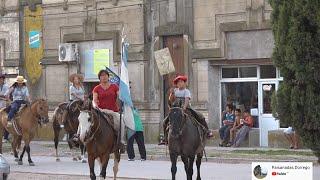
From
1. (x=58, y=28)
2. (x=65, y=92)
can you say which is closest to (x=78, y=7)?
(x=58, y=28)

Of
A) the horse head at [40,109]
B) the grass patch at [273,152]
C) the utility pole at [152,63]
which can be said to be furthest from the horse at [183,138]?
the utility pole at [152,63]

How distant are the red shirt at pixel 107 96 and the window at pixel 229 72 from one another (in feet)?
40.2

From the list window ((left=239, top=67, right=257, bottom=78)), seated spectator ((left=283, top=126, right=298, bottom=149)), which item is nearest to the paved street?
seated spectator ((left=283, top=126, right=298, bottom=149))

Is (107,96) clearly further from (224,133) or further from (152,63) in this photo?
(152,63)

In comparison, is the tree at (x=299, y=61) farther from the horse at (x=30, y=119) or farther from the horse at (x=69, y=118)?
the horse at (x=30, y=119)

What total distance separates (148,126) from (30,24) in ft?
26.9

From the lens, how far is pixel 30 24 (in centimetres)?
3192

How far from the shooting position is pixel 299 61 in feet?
34.2

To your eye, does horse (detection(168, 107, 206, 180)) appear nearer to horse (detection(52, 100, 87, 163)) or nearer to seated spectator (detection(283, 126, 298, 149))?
horse (detection(52, 100, 87, 163))

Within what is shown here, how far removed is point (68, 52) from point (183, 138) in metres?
A: 16.4

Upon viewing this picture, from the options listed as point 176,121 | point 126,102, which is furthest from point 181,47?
point 176,121

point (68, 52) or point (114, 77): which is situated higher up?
point (68, 52)

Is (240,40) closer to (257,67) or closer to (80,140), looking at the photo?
(257,67)

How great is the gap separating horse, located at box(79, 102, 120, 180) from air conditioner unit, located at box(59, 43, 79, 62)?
15687mm
